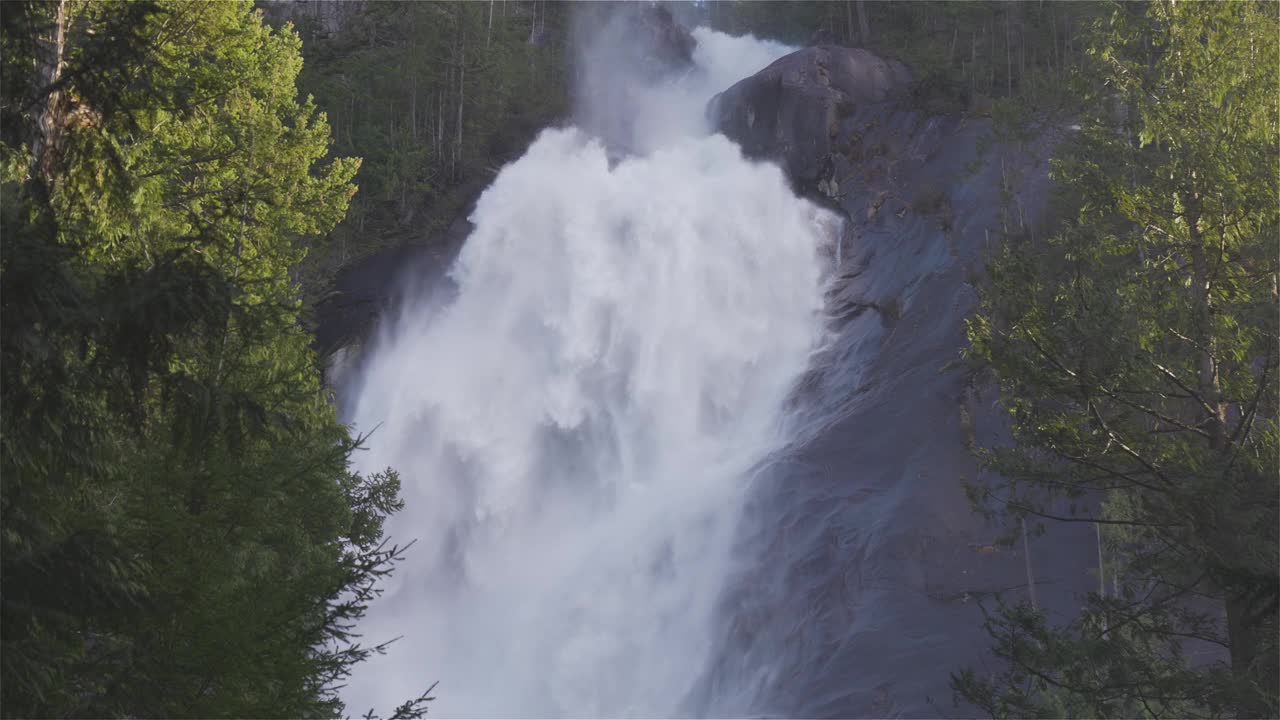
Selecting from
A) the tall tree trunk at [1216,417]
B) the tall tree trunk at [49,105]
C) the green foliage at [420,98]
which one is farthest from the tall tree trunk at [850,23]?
the tall tree trunk at [49,105]

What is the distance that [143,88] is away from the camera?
222 inches

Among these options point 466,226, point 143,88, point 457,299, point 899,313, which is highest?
point 466,226

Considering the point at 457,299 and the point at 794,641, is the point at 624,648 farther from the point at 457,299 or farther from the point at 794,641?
the point at 457,299

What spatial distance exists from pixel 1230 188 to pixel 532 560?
2073 cm

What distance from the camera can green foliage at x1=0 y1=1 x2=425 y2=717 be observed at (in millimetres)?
4750

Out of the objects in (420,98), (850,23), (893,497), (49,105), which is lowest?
(49,105)

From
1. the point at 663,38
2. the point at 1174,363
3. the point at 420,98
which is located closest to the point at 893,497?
the point at 1174,363

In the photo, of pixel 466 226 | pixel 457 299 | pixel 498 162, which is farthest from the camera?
pixel 498 162

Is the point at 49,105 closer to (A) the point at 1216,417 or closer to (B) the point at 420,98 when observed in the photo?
(A) the point at 1216,417

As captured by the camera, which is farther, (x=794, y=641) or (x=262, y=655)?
(x=794, y=641)

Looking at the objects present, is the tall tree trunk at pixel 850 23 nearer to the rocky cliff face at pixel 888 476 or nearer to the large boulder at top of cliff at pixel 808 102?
the large boulder at top of cliff at pixel 808 102

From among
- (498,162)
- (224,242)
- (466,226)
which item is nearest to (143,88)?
(224,242)

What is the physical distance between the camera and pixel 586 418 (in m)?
31.1

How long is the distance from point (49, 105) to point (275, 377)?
4.27 meters
